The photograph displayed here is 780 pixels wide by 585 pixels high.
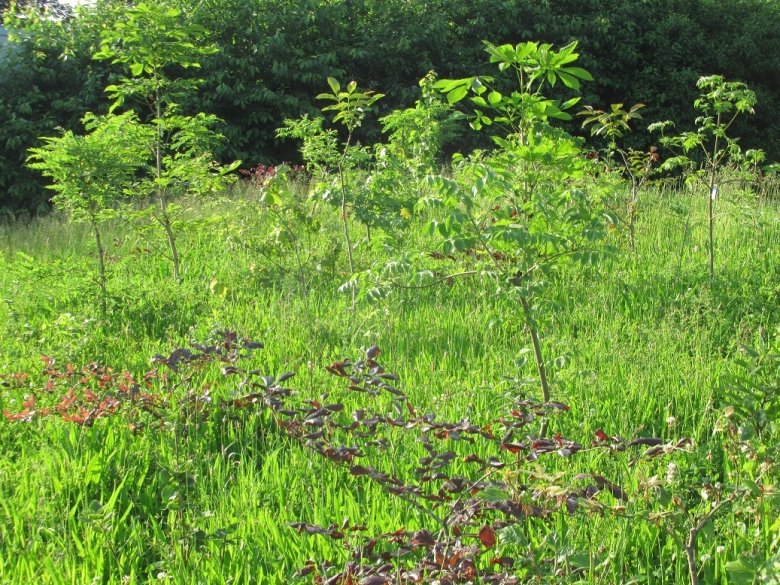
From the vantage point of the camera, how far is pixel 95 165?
5.62 metres

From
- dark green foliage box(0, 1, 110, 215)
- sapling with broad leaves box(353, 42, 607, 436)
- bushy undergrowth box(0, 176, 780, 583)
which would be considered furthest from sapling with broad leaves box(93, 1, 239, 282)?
dark green foliage box(0, 1, 110, 215)

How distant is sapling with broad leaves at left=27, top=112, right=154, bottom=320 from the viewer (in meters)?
5.48

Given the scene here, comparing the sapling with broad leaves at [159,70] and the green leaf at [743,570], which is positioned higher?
the sapling with broad leaves at [159,70]

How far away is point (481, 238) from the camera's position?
317 centimetres

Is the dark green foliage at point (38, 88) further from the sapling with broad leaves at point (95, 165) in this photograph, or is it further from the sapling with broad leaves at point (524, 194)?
the sapling with broad leaves at point (524, 194)

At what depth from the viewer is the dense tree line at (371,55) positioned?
12.1 m

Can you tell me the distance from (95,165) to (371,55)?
8.51 meters

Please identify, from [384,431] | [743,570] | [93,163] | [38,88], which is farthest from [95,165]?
[38,88]

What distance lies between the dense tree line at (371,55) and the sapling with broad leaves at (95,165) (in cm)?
607

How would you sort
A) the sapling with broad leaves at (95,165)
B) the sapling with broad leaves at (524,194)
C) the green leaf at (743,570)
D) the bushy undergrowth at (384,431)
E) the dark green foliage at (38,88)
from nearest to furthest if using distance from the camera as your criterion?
the green leaf at (743,570) < the bushy undergrowth at (384,431) < the sapling with broad leaves at (524,194) < the sapling with broad leaves at (95,165) < the dark green foliage at (38,88)

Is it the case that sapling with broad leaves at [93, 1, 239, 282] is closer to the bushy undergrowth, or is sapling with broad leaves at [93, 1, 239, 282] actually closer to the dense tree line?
the bushy undergrowth

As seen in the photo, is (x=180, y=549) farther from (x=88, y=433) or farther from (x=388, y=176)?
(x=388, y=176)

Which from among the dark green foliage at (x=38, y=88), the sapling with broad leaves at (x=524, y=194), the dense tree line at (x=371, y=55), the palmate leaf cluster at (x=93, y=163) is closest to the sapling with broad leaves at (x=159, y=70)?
the palmate leaf cluster at (x=93, y=163)

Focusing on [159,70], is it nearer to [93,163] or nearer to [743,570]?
[93,163]
